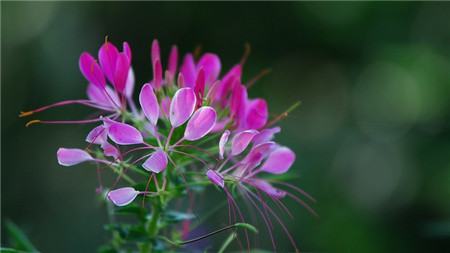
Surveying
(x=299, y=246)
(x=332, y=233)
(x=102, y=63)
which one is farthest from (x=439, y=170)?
(x=102, y=63)

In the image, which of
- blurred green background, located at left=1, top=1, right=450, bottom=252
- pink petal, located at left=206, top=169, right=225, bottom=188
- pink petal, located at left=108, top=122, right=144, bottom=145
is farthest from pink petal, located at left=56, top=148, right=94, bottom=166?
blurred green background, located at left=1, top=1, right=450, bottom=252

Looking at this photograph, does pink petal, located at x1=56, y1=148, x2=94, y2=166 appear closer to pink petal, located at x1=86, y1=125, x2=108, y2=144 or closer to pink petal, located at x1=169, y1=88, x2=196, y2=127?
pink petal, located at x1=86, y1=125, x2=108, y2=144

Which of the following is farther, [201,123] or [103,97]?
[103,97]

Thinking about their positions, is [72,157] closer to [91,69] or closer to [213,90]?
[91,69]

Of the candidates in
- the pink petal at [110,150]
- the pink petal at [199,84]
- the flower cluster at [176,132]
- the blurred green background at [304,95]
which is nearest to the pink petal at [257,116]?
the flower cluster at [176,132]

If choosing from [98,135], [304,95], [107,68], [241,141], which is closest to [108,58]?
[107,68]

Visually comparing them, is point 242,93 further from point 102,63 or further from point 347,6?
point 347,6
